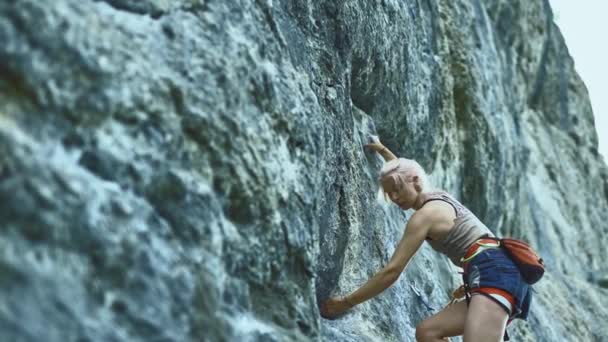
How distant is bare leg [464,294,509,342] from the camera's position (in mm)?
4207

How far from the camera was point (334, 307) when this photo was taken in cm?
479

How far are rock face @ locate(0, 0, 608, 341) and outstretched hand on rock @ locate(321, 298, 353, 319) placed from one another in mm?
68

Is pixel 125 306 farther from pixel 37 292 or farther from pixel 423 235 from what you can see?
pixel 423 235

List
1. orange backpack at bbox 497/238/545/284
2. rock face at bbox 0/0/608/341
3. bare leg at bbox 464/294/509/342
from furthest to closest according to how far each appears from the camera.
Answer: orange backpack at bbox 497/238/545/284 < bare leg at bbox 464/294/509/342 < rock face at bbox 0/0/608/341

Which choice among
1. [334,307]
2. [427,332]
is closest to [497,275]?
[427,332]

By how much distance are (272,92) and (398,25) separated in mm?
3510

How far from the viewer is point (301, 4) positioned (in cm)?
470

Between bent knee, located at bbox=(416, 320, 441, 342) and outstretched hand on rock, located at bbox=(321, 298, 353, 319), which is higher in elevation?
outstretched hand on rock, located at bbox=(321, 298, 353, 319)

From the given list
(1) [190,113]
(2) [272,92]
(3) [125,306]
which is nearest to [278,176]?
(2) [272,92]

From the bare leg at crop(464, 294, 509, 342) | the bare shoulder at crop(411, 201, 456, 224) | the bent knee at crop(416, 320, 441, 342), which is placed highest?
the bare shoulder at crop(411, 201, 456, 224)

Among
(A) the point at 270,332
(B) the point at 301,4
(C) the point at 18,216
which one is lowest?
(A) the point at 270,332

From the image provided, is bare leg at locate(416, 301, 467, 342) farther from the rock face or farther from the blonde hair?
the blonde hair

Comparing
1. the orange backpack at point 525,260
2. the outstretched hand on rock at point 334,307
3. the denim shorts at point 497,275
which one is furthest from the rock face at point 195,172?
the orange backpack at point 525,260

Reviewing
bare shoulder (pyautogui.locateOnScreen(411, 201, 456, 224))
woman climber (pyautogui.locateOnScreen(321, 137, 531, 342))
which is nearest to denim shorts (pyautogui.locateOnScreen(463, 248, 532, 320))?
woman climber (pyautogui.locateOnScreen(321, 137, 531, 342))
